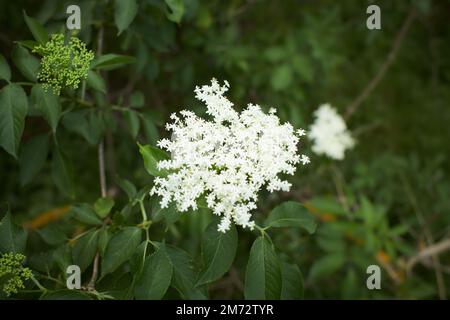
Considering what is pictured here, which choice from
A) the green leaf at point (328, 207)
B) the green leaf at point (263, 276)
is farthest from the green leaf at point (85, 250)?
the green leaf at point (328, 207)

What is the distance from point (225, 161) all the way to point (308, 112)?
2564mm

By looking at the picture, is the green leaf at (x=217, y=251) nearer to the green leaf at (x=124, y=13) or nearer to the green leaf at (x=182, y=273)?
the green leaf at (x=182, y=273)

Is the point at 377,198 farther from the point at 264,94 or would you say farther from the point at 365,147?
the point at 264,94

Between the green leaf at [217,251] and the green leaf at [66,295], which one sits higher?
the green leaf at [217,251]

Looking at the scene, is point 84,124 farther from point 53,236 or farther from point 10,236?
point 10,236

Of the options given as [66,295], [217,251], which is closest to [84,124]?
[66,295]

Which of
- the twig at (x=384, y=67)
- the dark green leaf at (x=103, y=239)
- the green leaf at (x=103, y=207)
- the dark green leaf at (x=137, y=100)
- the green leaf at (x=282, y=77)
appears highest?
the twig at (x=384, y=67)

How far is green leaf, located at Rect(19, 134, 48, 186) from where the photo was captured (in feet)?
6.80

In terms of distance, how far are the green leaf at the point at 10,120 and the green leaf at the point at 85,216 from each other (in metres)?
0.34

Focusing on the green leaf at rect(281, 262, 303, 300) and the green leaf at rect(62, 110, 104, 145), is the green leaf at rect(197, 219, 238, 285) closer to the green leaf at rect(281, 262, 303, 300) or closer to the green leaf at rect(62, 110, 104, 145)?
the green leaf at rect(281, 262, 303, 300)

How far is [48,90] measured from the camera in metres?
1.59

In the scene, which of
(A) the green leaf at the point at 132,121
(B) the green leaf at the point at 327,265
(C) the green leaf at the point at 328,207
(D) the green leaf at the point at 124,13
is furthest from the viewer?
(C) the green leaf at the point at 328,207

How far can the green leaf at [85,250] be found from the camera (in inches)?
64.9
